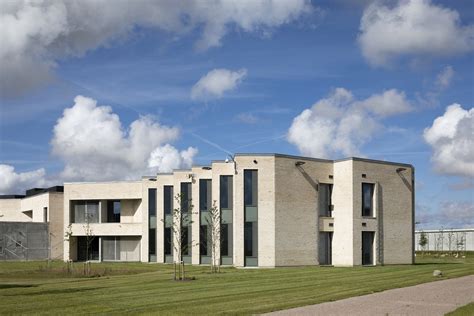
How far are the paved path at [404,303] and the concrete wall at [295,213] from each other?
761 inches

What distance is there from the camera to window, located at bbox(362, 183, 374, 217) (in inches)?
1924

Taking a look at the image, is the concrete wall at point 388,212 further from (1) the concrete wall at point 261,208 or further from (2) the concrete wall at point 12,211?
(2) the concrete wall at point 12,211

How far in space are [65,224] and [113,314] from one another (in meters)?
48.4

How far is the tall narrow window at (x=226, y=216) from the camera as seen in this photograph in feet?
162

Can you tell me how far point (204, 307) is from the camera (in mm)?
19734

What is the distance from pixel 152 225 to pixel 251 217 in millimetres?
13718

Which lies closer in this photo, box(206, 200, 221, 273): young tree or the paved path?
the paved path

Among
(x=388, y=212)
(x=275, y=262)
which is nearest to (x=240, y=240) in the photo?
(x=275, y=262)

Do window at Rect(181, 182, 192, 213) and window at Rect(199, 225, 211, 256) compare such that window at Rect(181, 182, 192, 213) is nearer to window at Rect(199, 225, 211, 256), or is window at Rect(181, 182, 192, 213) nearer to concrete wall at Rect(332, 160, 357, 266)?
window at Rect(199, 225, 211, 256)

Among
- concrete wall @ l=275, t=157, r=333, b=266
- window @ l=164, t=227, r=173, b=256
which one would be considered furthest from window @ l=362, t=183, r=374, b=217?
window @ l=164, t=227, r=173, b=256

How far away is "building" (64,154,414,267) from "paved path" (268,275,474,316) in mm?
19784

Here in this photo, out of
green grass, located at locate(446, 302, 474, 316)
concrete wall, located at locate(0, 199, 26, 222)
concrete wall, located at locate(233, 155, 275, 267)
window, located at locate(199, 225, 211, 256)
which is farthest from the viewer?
concrete wall, located at locate(0, 199, 26, 222)

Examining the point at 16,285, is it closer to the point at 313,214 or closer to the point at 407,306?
the point at 407,306

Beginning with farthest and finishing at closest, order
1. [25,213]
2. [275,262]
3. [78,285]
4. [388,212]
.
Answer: [25,213], [388,212], [275,262], [78,285]
